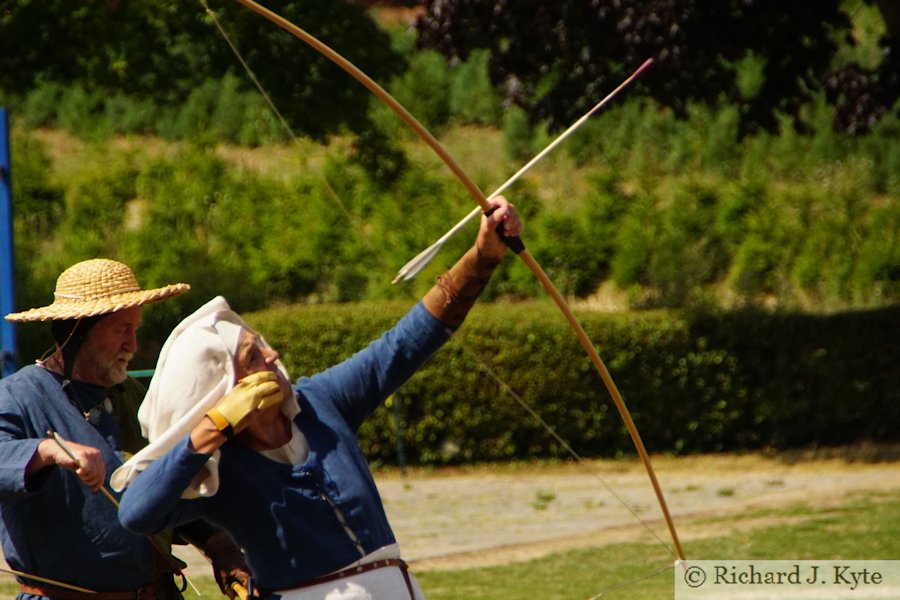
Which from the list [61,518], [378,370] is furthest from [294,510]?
[61,518]

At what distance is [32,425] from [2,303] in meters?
4.65

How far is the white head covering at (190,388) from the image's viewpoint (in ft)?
10.2

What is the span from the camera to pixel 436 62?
20469mm

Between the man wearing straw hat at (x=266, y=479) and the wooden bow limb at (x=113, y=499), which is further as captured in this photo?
the wooden bow limb at (x=113, y=499)

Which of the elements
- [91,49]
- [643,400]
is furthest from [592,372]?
[91,49]

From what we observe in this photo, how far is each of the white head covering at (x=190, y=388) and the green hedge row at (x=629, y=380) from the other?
28.5 feet

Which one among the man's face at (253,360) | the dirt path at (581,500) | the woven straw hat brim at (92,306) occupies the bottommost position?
the dirt path at (581,500)

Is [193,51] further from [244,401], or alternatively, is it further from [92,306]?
[244,401]

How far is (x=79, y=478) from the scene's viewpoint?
353 cm

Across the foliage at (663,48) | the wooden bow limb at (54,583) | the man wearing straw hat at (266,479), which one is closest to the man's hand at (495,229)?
the man wearing straw hat at (266,479)

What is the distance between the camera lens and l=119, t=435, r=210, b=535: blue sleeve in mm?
2980

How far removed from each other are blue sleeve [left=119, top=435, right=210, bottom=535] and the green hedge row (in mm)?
8796

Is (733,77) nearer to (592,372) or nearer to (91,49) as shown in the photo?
(592,372)

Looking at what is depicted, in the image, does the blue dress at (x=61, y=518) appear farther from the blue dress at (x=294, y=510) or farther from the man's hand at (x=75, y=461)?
the blue dress at (x=294, y=510)
